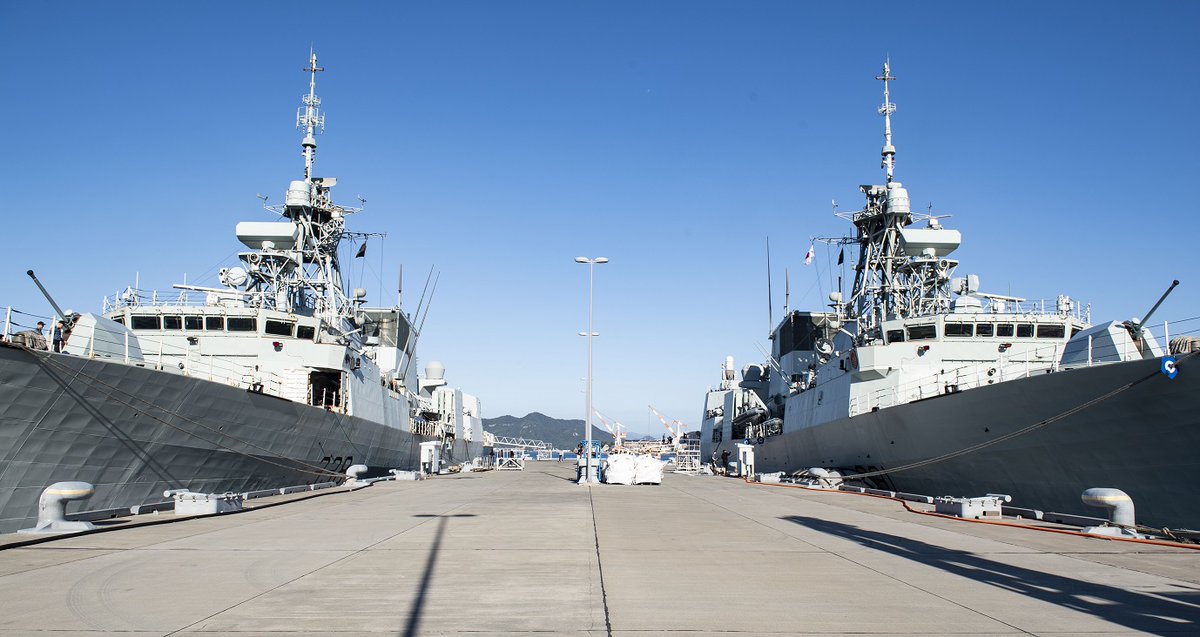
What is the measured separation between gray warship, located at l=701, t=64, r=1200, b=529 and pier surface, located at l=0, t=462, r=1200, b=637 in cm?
287

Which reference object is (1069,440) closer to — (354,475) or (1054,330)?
(1054,330)

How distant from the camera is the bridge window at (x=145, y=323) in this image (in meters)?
25.1

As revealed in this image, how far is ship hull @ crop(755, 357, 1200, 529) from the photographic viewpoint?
1316 cm

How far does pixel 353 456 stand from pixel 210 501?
1418 cm

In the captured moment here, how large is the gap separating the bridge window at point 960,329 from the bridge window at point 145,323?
985 inches

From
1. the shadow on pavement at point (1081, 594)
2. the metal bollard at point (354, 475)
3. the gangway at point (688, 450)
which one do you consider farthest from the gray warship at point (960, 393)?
the gangway at point (688, 450)

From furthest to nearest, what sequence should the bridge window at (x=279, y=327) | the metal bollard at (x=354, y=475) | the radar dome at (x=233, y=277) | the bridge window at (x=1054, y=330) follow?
1. the radar dome at (x=233, y=277)
2. the bridge window at (x=279, y=327)
3. the bridge window at (x=1054, y=330)
4. the metal bollard at (x=354, y=475)

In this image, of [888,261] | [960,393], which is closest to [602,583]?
[960,393]

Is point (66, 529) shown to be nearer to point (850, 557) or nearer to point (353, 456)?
point (850, 557)

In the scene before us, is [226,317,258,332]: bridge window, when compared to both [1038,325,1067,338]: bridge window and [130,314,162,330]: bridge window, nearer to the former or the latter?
[130,314,162,330]: bridge window

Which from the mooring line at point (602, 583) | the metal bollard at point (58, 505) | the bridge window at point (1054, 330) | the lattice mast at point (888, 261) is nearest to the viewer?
the mooring line at point (602, 583)

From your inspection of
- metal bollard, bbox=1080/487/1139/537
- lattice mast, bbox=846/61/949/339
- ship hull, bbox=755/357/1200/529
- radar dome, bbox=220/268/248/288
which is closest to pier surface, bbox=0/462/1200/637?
metal bollard, bbox=1080/487/1139/537

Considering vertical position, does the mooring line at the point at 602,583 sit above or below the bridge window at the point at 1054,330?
below

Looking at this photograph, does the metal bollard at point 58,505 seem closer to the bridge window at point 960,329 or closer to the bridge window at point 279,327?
the bridge window at point 279,327
